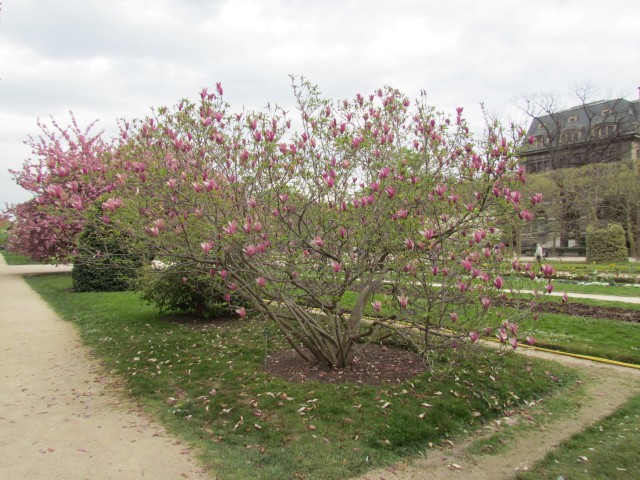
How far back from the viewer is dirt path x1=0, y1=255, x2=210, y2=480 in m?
3.16

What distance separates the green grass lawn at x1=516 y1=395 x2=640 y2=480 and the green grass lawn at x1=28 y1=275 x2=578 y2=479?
0.71 meters

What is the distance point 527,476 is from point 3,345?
7720mm

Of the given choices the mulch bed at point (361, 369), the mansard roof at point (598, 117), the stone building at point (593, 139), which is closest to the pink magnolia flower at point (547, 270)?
the mulch bed at point (361, 369)

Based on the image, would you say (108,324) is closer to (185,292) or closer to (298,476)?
(185,292)

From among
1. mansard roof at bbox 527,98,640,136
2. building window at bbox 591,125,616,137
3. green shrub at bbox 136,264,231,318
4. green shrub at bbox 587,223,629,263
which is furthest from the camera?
building window at bbox 591,125,616,137

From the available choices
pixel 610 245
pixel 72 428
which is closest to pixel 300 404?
pixel 72 428

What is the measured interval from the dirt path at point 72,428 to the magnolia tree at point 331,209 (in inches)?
54.2

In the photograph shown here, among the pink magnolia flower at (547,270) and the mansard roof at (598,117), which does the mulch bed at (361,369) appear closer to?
the pink magnolia flower at (547,270)

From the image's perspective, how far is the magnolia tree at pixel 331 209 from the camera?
12.7 feet

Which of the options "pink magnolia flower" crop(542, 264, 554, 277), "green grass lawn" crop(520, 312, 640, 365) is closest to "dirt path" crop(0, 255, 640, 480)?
"green grass lawn" crop(520, 312, 640, 365)

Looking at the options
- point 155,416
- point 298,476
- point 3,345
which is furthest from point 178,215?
point 3,345

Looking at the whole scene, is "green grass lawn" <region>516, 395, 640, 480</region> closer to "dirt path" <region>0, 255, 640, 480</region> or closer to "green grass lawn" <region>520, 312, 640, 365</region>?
"dirt path" <region>0, 255, 640, 480</region>

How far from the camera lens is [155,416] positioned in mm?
4113

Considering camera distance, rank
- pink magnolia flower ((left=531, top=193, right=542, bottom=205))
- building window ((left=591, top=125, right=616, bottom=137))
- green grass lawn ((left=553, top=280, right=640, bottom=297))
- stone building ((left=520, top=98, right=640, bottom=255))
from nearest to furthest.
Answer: pink magnolia flower ((left=531, top=193, right=542, bottom=205)) < green grass lawn ((left=553, top=280, right=640, bottom=297)) < stone building ((left=520, top=98, right=640, bottom=255)) < building window ((left=591, top=125, right=616, bottom=137))
